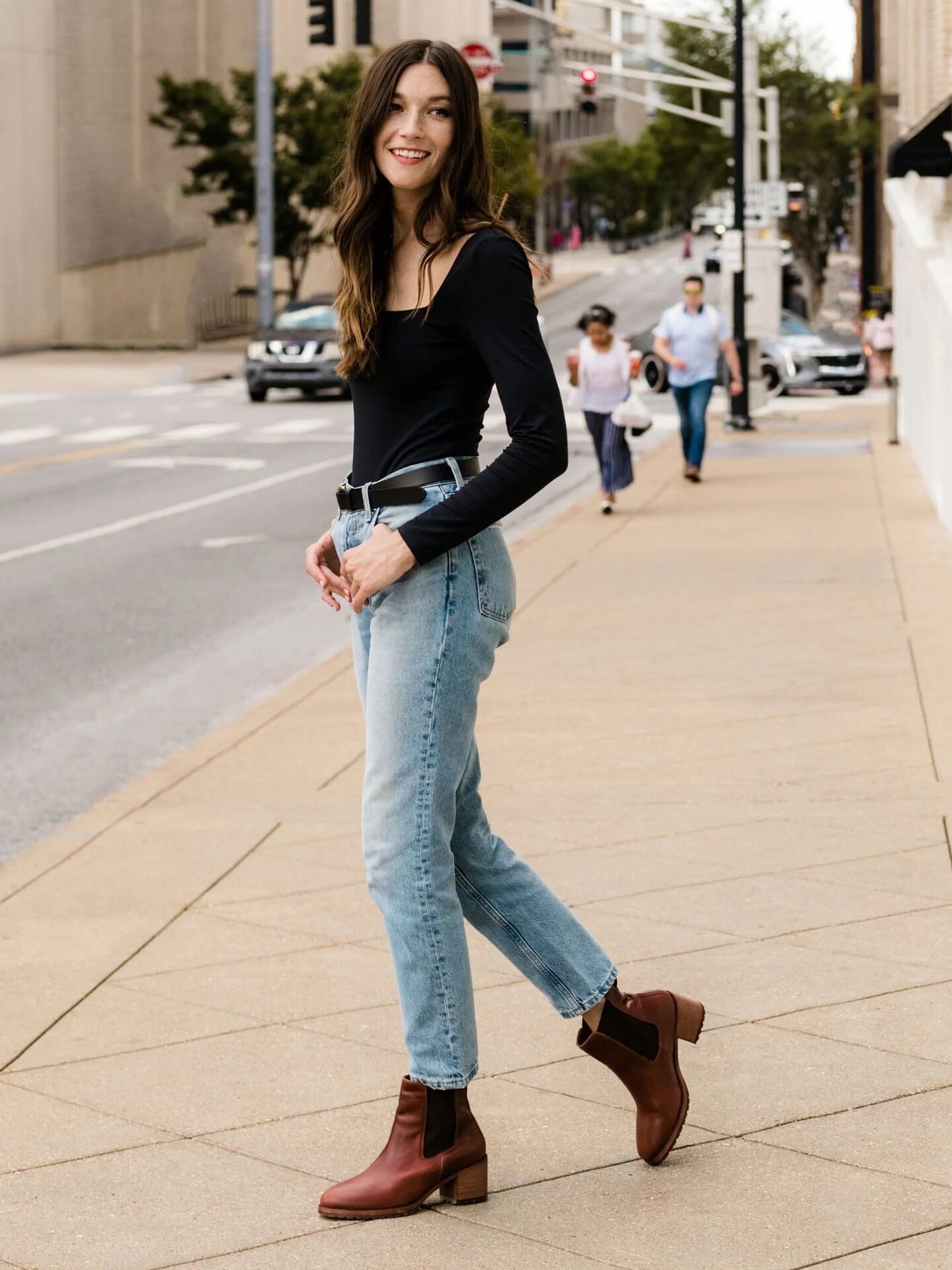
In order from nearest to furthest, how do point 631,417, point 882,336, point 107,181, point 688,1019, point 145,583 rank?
point 688,1019 < point 145,583 < point 631,417 < point 882,336 < point 107,181

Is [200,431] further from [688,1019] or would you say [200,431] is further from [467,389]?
[467,389]

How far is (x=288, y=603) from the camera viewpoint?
12.8 meters

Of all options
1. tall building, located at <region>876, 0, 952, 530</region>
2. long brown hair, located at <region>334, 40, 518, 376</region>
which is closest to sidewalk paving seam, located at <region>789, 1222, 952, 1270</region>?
long brown hair, located at <region>334, 40, 518, 376</region>

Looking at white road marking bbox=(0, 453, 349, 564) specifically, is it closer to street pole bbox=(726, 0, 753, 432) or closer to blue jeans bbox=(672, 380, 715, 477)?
blue jeans bbox=(672, 380, 715, 477)

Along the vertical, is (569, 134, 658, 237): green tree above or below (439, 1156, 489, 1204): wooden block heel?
above

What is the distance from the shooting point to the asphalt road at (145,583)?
866 centimetres

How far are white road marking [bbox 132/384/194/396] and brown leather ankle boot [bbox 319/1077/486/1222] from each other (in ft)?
111

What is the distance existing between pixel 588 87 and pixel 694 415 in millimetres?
18581

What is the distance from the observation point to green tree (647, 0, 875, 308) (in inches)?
2143

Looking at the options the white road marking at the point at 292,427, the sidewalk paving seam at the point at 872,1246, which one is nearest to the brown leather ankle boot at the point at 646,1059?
the sidewalk paving seam at the point at 872,1246

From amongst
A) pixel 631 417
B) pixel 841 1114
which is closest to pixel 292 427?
pixel 631 417

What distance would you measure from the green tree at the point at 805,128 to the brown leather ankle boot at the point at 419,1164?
169 ft

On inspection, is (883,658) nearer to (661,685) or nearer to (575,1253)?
(661,685)

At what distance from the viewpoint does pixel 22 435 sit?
88.9 feet
